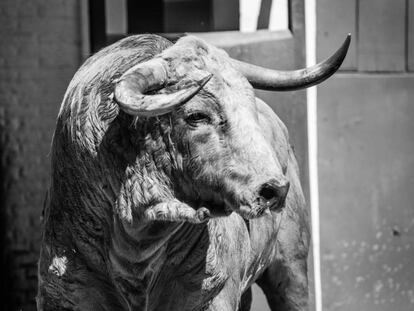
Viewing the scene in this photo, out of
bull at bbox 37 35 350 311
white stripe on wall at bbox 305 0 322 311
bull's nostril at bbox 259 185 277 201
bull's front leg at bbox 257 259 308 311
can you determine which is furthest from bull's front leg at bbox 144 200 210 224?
white stripe on wall at bbox 305 0 322 311

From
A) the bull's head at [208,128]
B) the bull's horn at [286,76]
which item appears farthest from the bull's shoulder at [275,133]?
the bull's head at [208,128]

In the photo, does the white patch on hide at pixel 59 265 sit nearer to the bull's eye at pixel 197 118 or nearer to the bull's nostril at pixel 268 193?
the bull's eye at pixel 197 118

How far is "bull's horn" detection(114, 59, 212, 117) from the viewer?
13.6ft

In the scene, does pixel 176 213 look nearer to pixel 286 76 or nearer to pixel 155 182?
pixel 155 182

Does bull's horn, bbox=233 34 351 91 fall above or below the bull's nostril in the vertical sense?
above

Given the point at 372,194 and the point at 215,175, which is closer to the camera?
the point at 215,175

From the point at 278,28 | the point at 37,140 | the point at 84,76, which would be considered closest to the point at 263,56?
the point at 278,28

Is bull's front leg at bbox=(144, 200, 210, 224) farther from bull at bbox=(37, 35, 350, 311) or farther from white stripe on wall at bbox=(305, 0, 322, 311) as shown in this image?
white stripe on wall at bbox=(305, 0, 322, 311)

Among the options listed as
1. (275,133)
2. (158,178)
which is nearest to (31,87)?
(275,133)

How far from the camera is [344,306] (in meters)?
7.87

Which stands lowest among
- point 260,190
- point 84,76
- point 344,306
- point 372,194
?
point 344,306

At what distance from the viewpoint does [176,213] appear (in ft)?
14.4

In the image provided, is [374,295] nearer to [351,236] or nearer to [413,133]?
[351,236]

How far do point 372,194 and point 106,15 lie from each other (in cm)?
211
